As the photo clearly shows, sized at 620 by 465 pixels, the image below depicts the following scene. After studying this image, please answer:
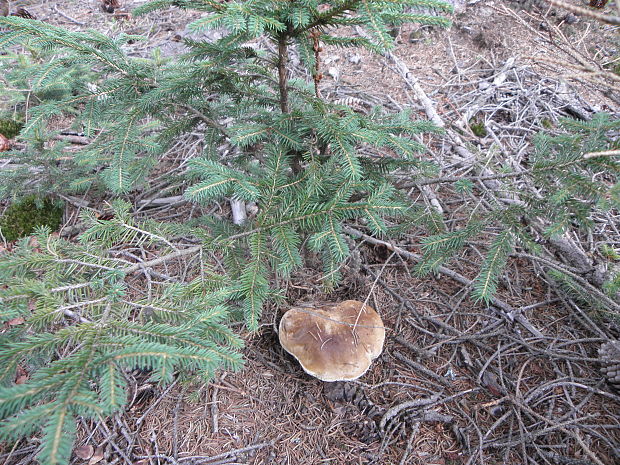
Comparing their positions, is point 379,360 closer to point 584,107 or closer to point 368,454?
point 368,454

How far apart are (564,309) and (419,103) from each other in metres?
2.54

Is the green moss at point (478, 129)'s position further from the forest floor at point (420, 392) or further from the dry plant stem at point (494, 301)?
the dry plant stem at point (494, 301)

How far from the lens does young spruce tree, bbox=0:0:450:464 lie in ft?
3.60

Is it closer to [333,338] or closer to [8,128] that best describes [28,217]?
[8,128]

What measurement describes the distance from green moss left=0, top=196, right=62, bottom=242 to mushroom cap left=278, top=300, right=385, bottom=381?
2.30 metres

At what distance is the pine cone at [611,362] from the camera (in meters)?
2.10

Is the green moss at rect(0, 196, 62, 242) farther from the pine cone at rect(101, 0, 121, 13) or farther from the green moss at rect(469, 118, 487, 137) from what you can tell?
the green moss at rect(469, 118, 487, 137)

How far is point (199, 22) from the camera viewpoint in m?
1.36

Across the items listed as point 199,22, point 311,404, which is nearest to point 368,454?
point 311,404

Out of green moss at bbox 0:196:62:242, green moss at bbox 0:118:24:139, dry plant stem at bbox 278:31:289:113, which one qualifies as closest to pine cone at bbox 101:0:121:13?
green moss at bbox 0:118:24:139

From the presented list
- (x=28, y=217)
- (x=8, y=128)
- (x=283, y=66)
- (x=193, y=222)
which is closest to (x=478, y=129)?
(x=283, y=66)

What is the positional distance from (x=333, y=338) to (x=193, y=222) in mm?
1143

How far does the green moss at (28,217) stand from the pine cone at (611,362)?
4.22 metres

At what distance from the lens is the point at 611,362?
2145mm
